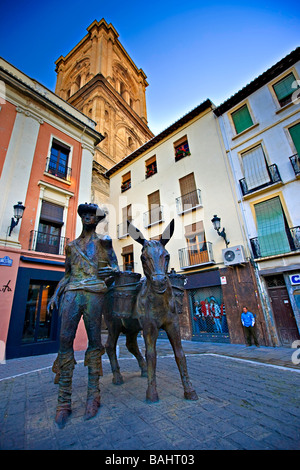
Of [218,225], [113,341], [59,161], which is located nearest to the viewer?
[113,341]

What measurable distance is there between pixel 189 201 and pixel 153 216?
308 cm

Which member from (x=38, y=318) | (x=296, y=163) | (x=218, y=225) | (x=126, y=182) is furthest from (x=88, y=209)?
(x=126, y=182)

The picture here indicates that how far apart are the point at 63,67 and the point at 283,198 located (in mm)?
36885

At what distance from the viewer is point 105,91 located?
74.1ft

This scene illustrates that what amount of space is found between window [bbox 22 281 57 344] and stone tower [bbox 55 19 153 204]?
1044 cm

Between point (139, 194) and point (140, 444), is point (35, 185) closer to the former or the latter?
point (139, 194)

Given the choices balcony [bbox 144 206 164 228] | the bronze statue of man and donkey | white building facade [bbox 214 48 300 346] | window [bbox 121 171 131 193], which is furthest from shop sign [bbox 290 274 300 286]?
window [bbox 121 171 131 193]

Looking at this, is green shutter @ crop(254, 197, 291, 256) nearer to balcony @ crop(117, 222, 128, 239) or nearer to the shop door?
the shop door

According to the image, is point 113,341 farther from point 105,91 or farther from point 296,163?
point 105,91

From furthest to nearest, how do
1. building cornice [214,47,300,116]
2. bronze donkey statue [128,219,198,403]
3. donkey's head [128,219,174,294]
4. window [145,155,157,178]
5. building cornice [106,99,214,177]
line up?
1. window [145,155,157,178]
2. building cornice [106,99,214,177]
3. building cornice [214,47,300,116]
4. bronze donkey statue [128,219,198,403]
5. donkey's head [128,219,174,294]

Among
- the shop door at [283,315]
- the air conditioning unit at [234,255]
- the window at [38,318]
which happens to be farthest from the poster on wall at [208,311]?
the window at [38,318]

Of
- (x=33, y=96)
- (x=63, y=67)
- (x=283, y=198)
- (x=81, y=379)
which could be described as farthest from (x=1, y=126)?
(x=63, y=67)

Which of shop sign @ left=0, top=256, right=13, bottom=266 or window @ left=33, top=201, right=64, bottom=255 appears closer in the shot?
shop sign @ left=0, top=256, right=13, bottom=266

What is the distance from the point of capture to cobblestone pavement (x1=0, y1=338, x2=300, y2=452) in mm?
1719
